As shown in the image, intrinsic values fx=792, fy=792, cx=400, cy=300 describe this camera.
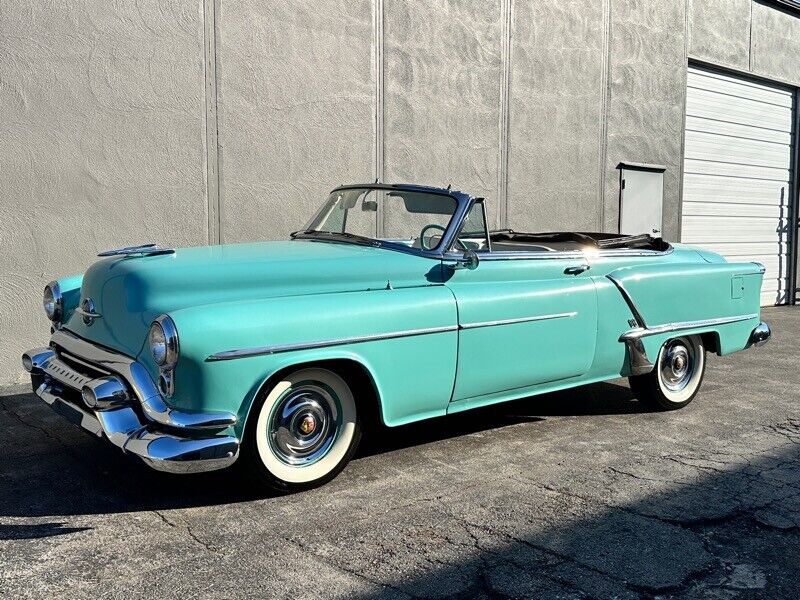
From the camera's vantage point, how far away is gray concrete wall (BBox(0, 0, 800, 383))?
5898mm

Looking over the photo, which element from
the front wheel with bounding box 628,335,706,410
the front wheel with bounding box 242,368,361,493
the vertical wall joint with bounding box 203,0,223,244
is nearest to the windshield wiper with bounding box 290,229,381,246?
the front wheel with bounding box 242,368,361,493

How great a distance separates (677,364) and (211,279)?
3.33 metres

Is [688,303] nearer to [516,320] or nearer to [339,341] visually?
[516,320]

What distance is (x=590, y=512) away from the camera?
341 centimetres

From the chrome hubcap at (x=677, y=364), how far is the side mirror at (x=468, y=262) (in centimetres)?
181

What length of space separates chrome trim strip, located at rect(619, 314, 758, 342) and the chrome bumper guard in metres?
2.70

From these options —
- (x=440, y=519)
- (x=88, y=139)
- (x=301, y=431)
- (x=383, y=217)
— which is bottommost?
(x=440, y=519)

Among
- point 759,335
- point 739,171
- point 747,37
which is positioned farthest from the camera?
point 739,171

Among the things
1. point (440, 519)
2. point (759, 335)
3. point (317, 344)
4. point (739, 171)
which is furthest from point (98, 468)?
point (739, 171)

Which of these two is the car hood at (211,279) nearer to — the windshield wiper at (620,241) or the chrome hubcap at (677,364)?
the windshield wiper at (620,241)

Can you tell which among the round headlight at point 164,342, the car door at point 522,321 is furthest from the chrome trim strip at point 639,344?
the round headlight at point 164,342

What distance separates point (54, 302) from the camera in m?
4.24

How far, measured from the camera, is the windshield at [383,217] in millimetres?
4402

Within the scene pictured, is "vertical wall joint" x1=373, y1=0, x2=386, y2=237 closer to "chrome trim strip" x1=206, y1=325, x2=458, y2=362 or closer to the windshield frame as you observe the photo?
the windshield frame
